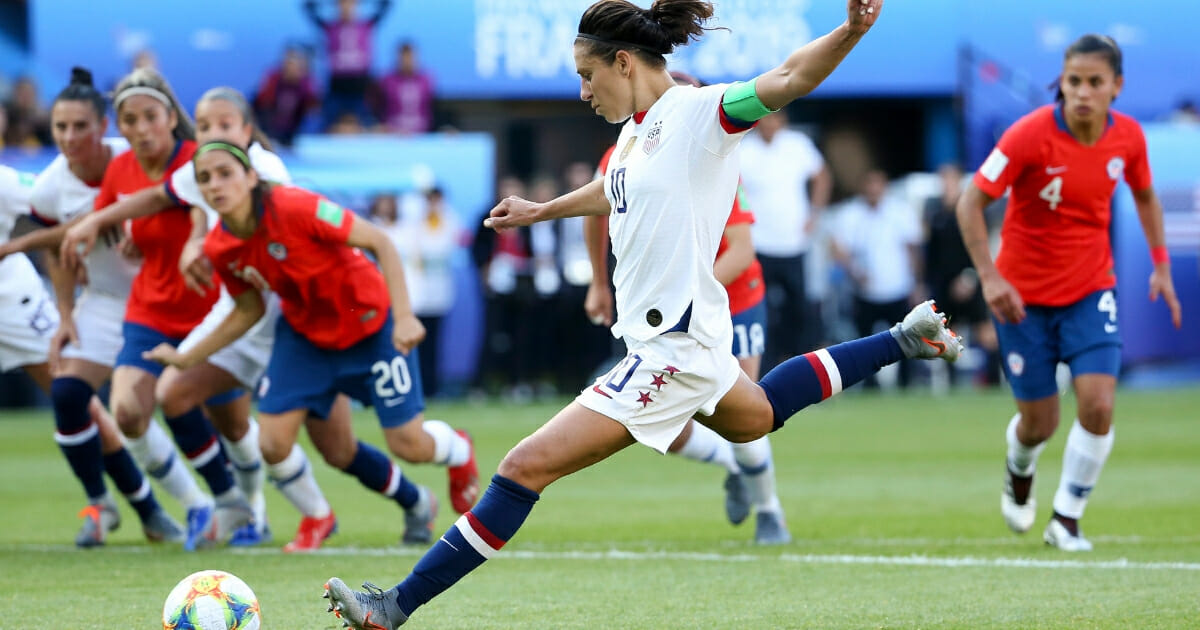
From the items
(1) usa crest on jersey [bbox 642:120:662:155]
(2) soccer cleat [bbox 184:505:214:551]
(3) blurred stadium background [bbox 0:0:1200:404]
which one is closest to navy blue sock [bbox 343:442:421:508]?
(2) soccer cleat [bbox 184:505:214:551]

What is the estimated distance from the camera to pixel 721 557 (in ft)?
23.6

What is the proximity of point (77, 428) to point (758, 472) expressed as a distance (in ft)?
10.8

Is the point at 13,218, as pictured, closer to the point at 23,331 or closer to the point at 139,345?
the point at 23,331

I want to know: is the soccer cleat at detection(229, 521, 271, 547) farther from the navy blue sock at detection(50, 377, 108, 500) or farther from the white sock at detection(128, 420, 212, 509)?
the navy blue sock at detection(50, 377, 108, 500)

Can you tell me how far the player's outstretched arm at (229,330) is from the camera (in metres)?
7.07

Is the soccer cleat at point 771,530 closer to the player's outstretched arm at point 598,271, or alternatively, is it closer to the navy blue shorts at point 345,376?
the player's outstretched arm at point 598,271

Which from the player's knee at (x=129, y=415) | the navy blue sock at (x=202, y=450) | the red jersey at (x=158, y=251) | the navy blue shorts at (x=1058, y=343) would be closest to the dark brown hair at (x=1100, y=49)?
the navy blue shorts at (x=1058, y=343)

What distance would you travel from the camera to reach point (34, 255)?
16047 millimetres

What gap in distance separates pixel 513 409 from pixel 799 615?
1124cm

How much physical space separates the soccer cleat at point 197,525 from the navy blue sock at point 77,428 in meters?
0.53

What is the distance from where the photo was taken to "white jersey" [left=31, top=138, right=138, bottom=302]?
8.15m

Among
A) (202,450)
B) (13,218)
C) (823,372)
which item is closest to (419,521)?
(202,450)

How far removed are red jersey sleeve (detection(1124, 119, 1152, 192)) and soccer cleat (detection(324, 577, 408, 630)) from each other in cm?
438

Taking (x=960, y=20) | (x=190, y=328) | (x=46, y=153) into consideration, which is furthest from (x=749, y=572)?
(x=960, y=20)
